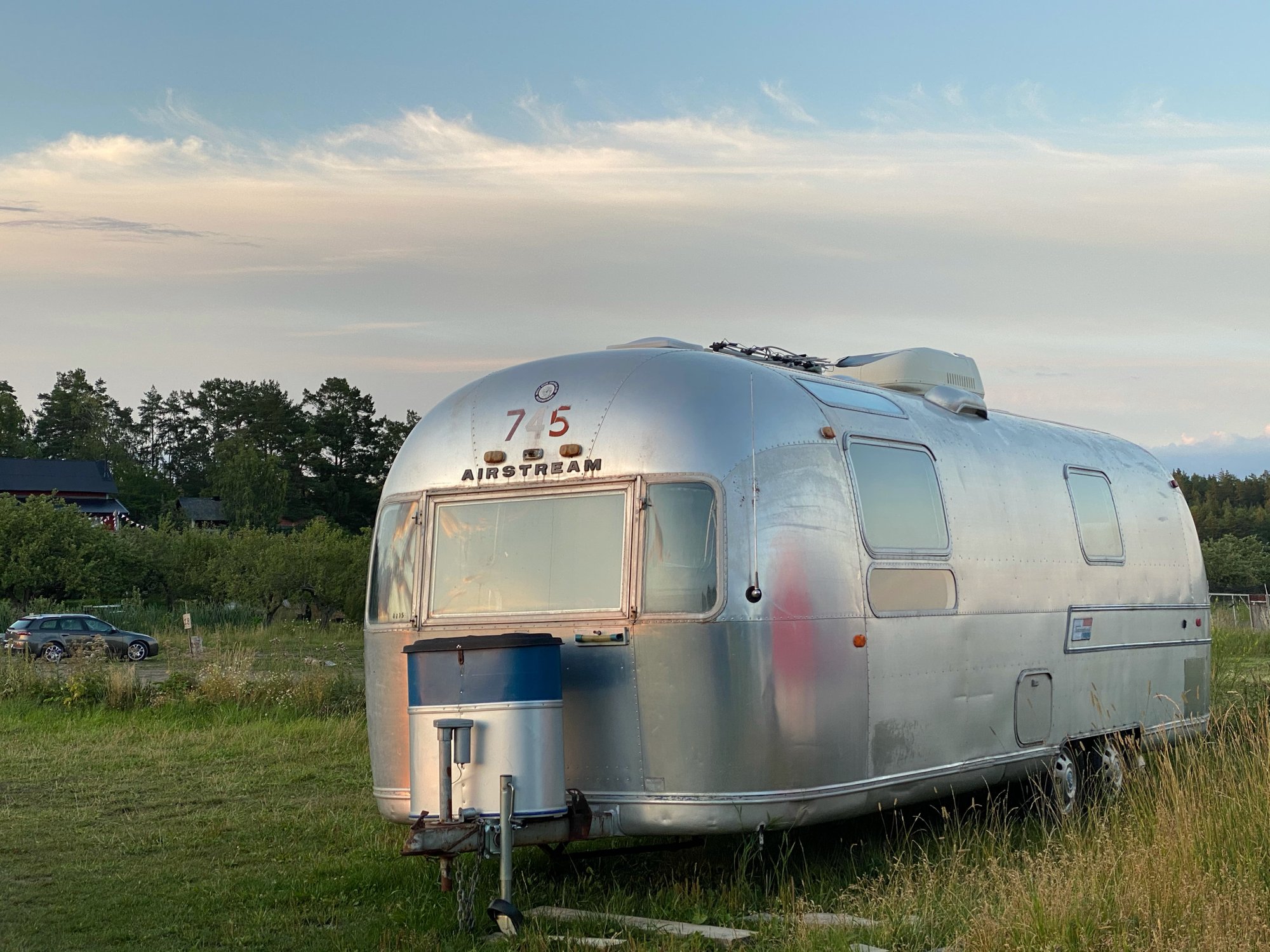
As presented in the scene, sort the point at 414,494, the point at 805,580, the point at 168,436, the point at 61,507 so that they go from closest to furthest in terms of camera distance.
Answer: the point at 805,580 < the point at 414,494 < the point at 61,507 < the point at 168,436

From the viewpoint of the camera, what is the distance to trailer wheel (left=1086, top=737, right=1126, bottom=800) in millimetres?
9773

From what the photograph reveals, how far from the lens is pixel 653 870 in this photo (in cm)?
832

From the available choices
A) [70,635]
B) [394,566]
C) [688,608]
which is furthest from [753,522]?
[70,635]

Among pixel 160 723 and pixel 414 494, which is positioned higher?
pixel 414 494

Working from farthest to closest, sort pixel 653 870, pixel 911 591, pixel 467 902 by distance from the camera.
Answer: pixel 653 870, pixel 911 591, pixel 467 902

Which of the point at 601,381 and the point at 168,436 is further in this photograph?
the point at 168,436

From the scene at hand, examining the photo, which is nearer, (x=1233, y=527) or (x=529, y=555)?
(x=529, y=555)

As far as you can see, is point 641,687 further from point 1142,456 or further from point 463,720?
point 1142,456

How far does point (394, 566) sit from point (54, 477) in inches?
3424

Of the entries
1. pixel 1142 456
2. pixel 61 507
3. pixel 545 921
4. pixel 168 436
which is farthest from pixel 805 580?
pixel 168 436

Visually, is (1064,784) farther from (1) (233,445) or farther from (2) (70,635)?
(1) (233,445)

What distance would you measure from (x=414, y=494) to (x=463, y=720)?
68.4 inches

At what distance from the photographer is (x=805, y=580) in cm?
731

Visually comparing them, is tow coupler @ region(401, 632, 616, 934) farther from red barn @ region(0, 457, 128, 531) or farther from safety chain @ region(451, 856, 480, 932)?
red barn @ region(0, 457, 128, 531)
